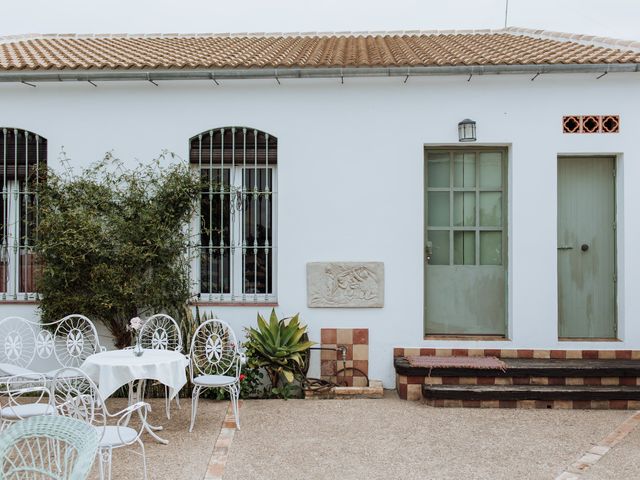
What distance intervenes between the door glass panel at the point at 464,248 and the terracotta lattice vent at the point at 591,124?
167cm

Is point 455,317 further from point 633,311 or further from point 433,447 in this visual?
point 433,447

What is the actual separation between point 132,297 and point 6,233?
203cm

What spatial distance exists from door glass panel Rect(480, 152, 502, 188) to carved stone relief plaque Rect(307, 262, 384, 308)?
5.51ft

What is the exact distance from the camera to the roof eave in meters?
7.24

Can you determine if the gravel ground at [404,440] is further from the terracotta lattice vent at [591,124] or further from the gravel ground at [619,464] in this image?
the terracotta lattice vent at [591,124]

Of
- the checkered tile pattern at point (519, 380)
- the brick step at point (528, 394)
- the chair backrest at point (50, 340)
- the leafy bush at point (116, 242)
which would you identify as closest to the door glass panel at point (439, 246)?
the checkered tile pattern at point (519, 380)

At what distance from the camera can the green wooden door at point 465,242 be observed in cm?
775

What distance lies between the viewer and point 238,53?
8664mm

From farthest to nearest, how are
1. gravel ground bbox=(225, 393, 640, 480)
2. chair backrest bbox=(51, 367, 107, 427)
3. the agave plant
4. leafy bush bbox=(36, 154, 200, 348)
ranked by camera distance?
1. leafy bush bbox=(36, 154, 200, 348)
2. the agave plant
3. gravel ground bbox=(225, 393, 640, 480)
4. chair backrest bbox=(51, 367, 107, 427)

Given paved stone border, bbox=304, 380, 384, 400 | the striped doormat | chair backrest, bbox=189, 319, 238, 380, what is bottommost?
paved stone border, bbox=304, 380, 384, 400

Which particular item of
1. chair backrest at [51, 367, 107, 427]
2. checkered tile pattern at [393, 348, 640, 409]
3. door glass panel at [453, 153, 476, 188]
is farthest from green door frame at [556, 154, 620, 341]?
chair backrest at [51, 367, 107, 427]

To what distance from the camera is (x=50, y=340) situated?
750 centimetres

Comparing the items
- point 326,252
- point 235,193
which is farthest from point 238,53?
point 326,252

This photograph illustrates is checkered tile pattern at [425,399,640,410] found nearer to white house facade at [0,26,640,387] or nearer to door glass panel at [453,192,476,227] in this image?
white house facade at [0,26,640,387]
